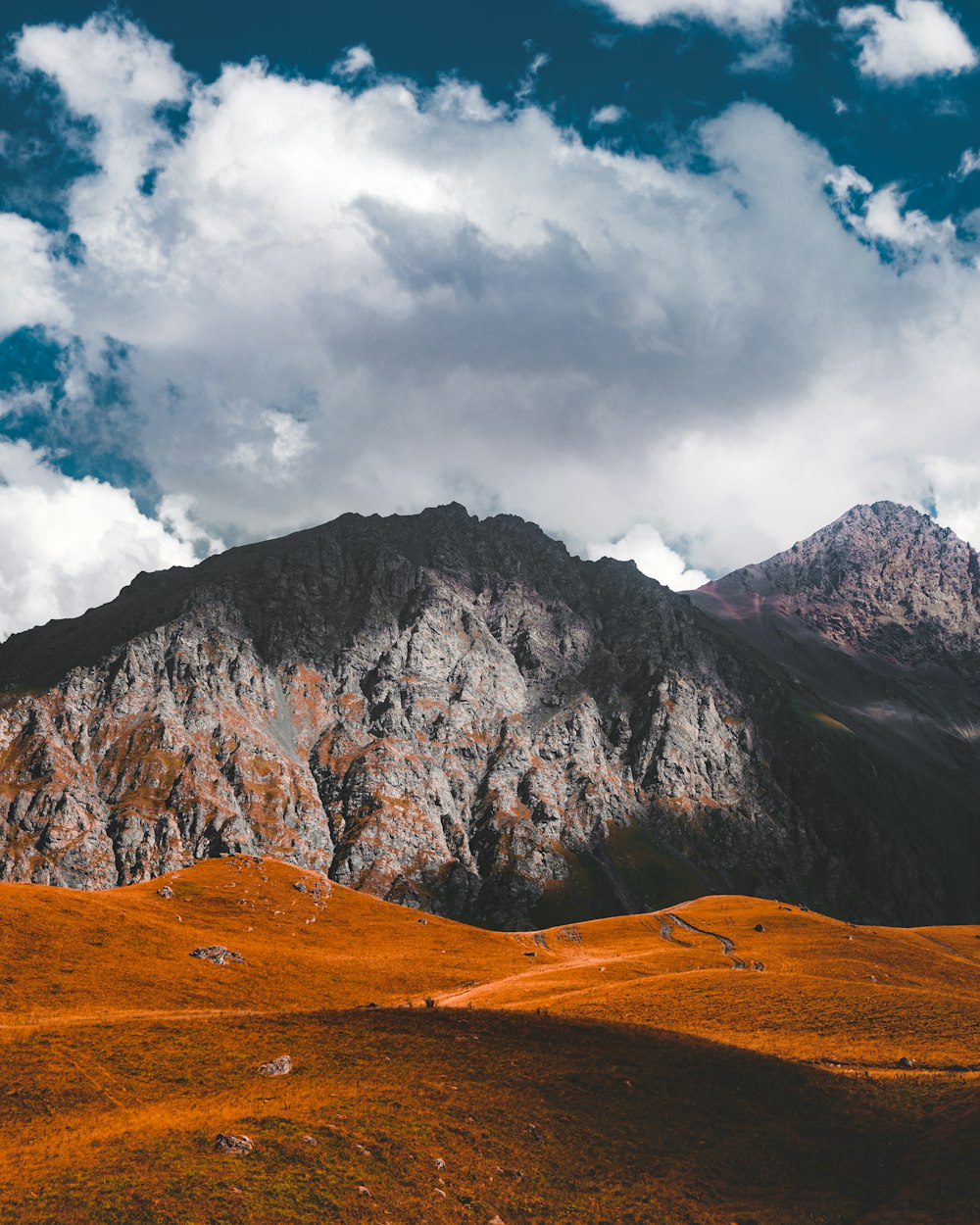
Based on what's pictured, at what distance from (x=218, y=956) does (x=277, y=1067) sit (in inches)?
2121

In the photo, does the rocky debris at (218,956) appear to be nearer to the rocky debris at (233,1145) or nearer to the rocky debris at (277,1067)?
the rocky debris at (277,1067)

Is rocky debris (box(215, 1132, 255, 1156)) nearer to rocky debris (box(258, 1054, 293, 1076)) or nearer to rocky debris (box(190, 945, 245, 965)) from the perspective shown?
rocky debris (box(258, 1054, 293, 1076))

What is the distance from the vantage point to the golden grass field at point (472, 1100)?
32281 millimetres

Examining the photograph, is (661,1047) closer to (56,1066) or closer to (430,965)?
(56,1066)

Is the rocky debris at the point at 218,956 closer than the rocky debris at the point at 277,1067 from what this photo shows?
No

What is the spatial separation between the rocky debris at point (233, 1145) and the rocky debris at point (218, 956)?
61.0 metres

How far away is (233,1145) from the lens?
110 ft

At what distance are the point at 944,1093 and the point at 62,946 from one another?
80.4 metres

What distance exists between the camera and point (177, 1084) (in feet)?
137

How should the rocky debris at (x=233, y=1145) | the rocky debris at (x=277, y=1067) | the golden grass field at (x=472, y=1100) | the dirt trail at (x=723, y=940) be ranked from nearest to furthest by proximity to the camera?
the golden grass field at (x=472, y=1100), the rocky debris at (x=233, y=1145), the rocky debris at (x=277, y=1067), the dirt trail at (x=723, y=940)

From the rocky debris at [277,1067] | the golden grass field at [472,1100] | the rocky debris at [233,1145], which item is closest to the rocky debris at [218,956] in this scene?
the golden grass field at [472,1100]

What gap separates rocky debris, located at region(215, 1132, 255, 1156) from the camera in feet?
109

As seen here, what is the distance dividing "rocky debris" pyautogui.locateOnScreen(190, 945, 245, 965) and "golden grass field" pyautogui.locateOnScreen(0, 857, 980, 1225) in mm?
3115

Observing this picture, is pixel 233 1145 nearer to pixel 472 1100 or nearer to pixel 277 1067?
pixel 277 1067
